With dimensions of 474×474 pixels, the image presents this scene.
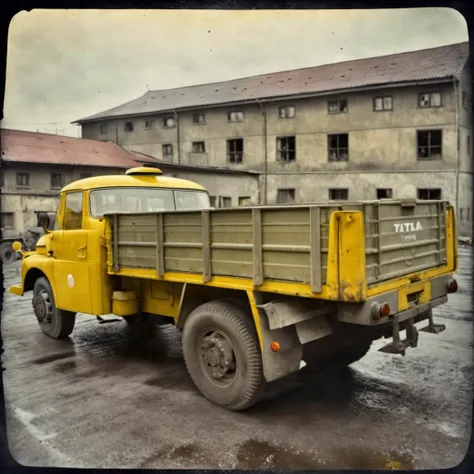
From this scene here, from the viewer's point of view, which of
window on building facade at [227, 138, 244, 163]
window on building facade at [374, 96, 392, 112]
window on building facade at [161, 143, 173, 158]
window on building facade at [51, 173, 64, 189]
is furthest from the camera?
window on building facade at [161, 143, 173, 158]

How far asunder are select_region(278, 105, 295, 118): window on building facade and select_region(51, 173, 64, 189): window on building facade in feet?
39.6

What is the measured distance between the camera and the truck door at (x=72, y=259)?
587 centimetres

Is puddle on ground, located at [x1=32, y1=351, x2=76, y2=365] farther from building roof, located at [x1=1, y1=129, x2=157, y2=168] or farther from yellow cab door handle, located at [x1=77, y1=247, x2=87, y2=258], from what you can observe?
building roof, located at [x1=1, y1=129, x2=157, y2=168]

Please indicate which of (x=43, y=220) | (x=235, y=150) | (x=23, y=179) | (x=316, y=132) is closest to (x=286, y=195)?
(x=316, y=132)

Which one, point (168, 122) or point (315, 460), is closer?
point (315, 460)

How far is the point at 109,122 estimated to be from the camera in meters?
29.2

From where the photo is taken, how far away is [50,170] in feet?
68.1

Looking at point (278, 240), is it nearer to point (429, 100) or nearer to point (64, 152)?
point (64, 152)

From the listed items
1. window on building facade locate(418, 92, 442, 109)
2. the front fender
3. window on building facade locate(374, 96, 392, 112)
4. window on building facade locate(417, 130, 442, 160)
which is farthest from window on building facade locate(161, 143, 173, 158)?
the front fender

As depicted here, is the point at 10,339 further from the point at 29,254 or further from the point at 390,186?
the point at 390,186

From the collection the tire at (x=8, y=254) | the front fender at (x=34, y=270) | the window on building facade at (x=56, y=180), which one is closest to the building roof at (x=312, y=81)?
the window on building facade at (x=56, y=180)

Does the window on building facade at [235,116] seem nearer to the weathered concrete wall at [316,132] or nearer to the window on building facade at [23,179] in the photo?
the weathered concrete wall at [316,132]

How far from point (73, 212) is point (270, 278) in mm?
3498

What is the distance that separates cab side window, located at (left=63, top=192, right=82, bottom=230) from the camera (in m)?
6.21
